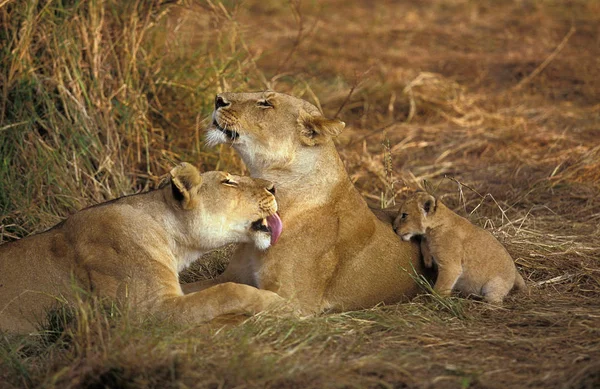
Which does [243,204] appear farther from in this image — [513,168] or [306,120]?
[513,168]

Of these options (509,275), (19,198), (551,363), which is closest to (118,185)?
(19,198)

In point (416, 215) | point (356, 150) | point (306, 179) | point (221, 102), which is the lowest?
point (356, 150)

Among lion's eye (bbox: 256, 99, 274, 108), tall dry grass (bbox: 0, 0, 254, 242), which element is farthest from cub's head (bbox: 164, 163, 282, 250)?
tall dry grass (bbox: 0, 0, 254, 242)

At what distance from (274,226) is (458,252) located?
0.99 meters

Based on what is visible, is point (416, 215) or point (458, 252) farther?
point (416, 215)

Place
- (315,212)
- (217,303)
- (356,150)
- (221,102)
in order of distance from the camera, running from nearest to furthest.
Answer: (217,303) < (315,212) < (221,102) < (356,150)

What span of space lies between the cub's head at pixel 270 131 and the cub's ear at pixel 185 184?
40cm

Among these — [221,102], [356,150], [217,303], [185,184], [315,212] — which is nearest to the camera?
[217,303]

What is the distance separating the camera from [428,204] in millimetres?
5344

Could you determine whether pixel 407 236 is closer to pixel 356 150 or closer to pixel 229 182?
pixel 229 182

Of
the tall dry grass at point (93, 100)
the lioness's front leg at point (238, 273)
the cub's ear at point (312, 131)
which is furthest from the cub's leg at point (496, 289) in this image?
the tall dry grass at point (93, 100)

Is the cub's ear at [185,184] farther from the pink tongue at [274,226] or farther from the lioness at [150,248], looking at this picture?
the pink tongue at [274,226]

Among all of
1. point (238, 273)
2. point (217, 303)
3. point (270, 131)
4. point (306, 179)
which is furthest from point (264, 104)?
point (217, 303)

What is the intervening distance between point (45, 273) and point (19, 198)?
191 cm
